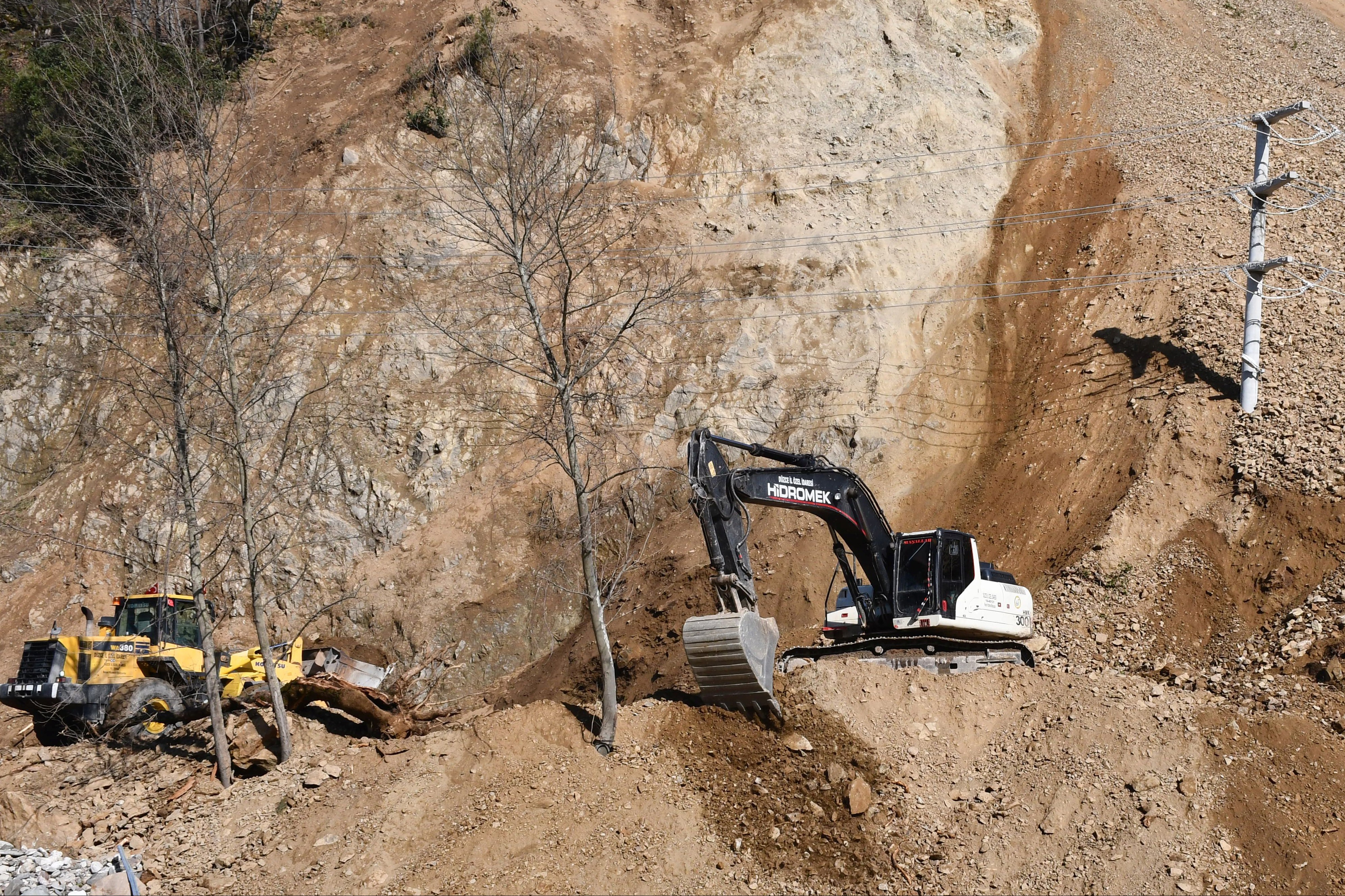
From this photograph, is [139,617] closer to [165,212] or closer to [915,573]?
[165,212]

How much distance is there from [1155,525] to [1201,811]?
6960 mm

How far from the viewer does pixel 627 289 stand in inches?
945

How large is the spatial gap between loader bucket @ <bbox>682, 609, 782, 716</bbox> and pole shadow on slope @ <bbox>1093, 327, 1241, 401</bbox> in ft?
35.5

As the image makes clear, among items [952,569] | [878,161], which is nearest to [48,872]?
[952,569]

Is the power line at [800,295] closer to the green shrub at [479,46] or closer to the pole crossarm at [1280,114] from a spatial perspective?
the pole crossarm at [1280,114]

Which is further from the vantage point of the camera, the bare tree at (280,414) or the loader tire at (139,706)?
the bare tree at (280,414)

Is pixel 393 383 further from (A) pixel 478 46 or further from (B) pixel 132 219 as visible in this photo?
(A) pixel 478 46

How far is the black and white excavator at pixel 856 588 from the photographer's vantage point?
13359 millimetres

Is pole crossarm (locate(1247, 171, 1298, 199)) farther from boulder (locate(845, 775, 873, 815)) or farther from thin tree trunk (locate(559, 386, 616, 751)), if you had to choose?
thin tree trunk (locate(559, 386, 616, 751))

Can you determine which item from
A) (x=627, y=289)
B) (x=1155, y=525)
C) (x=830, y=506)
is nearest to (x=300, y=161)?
(x=627, y=289)

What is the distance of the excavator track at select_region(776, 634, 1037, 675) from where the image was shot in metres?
15.0

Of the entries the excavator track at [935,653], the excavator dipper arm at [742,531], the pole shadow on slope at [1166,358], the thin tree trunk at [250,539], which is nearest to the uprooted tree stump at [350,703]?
the thin tree trunk at [250,539]

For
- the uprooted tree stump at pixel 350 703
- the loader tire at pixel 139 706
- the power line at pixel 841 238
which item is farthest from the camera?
the power line at pixel 841 238

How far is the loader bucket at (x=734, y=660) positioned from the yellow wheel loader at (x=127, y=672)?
6.32m
